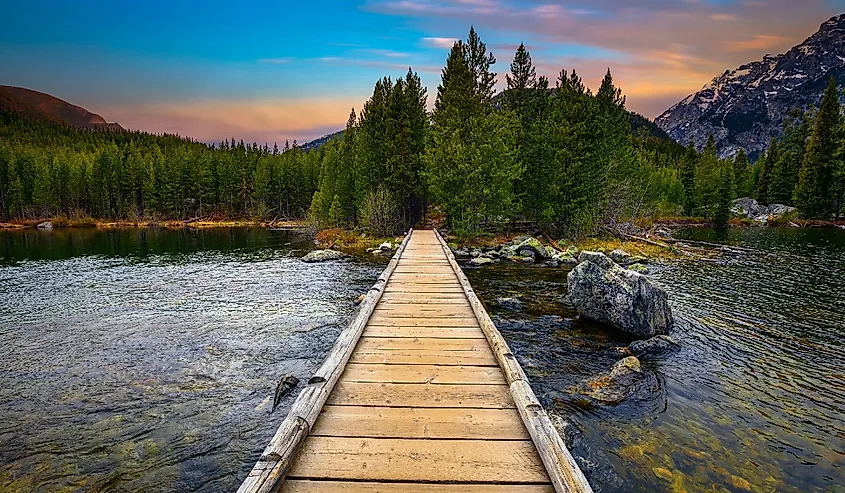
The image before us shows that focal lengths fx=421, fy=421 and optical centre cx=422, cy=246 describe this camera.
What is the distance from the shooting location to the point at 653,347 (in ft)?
35.1

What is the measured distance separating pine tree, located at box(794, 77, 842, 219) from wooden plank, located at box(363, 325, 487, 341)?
6912cm

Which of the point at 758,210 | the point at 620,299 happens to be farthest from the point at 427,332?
the point at 758,210

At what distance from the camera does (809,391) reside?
8.68 meters

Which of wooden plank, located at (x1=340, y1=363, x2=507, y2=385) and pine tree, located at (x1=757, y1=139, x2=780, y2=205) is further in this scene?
pine tree, located at (x1=757, y1=139, x2=780, y2=205)

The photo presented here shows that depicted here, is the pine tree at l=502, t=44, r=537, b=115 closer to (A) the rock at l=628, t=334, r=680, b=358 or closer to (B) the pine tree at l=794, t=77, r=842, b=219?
(A) the rock at l=628, t=334, r=680, b=358

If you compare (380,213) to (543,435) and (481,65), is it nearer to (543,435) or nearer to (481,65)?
(481,65)

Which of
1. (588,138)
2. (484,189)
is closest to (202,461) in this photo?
(484,189)

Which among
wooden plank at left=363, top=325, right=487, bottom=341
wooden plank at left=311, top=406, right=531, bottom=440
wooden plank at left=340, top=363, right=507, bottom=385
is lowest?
wooden plank at left=363, top=325, right=487, bottom=341

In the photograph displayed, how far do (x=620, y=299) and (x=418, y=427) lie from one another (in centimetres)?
974

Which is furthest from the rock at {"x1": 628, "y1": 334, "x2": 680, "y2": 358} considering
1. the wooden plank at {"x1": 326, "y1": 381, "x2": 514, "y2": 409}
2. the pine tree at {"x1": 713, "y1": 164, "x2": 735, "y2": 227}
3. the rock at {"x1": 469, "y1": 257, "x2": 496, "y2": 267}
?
the pine tree at {"x1": 713, "y1": 164, "x2": 735, "y2": 227}

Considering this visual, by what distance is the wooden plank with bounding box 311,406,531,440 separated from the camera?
4.13m

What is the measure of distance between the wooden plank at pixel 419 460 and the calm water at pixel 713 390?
3.12 meters

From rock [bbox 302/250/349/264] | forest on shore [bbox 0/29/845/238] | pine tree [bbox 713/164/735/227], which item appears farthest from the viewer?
pine tree [bbox 713/164/735/227]

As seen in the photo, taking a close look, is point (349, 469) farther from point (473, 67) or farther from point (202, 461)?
point (473, 67)
